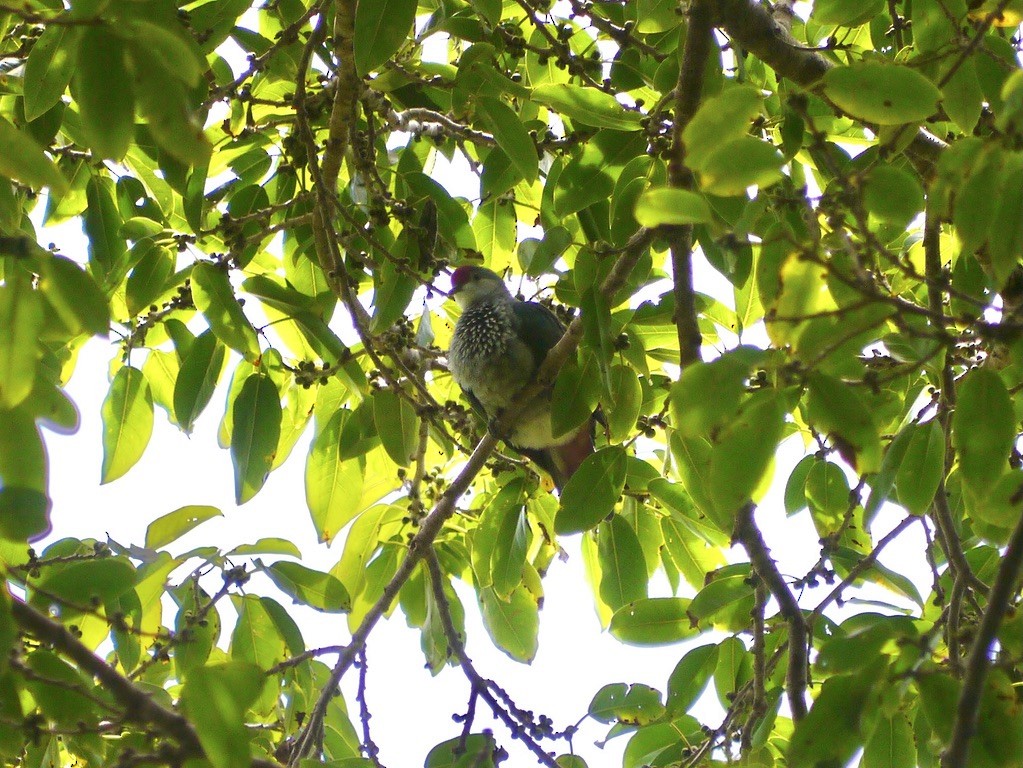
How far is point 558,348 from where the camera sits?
2.72m

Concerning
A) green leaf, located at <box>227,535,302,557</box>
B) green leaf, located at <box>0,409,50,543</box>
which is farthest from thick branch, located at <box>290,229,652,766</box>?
green leaf, located at <box>0,409,50,543</box>

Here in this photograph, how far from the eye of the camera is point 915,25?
6.84ft

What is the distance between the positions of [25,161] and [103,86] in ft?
0.45

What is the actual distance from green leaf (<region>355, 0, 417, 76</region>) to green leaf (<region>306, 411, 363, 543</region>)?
120cm

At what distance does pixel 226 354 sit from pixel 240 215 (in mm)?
437

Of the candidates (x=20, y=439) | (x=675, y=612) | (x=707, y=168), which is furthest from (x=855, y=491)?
(x=20, y=439)

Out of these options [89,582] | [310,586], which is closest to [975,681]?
[89,582]

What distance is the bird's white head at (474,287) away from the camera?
4.09 m

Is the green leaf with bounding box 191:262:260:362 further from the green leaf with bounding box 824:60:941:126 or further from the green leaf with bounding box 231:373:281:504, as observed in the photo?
the green leaf with bounding box 824:60:941:126

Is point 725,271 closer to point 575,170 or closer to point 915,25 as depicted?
point 575,170

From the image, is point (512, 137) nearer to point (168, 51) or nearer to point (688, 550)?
point (168, 51)

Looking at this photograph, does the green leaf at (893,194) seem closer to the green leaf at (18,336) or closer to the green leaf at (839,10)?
the green leaf at (839,10)

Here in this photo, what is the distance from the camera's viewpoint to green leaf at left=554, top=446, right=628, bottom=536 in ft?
7.61

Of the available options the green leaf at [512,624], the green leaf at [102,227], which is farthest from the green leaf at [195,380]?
the green leaf at [512,624]
